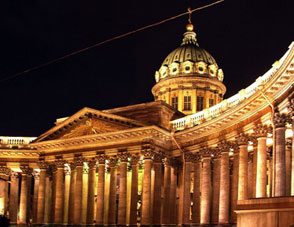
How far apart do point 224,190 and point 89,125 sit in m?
17.6

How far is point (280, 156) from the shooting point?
106 feet

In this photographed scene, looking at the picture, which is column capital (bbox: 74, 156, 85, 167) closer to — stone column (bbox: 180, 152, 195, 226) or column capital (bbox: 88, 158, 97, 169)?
column capital (bbox: 88, 158, 97, 169)

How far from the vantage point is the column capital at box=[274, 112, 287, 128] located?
32.7 m

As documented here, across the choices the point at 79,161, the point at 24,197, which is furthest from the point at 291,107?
the point at 24,197

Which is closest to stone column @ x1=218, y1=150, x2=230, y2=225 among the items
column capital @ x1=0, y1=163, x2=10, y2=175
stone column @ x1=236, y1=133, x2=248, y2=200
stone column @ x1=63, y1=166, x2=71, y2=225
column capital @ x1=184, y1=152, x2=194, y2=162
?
stone column @ x1=236, y1=133, x2=248, y2=200

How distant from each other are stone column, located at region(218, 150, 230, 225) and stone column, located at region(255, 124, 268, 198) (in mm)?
5362

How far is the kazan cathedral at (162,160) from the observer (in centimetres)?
3578

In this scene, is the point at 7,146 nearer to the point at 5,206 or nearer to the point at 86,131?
the point at 5,206

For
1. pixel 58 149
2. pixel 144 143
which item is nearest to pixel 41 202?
pixel 58 149

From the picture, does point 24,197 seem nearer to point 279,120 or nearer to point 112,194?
point 112,194

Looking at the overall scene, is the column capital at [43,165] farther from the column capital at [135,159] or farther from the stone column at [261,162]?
the stone column at [261,162]

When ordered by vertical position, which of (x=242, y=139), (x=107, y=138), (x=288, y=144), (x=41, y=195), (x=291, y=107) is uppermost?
(x=291, y=107)

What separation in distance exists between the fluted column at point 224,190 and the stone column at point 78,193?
1764 cm

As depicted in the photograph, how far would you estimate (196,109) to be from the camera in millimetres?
71562
